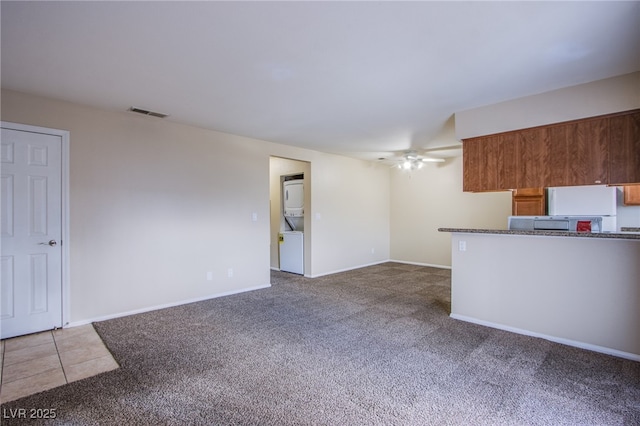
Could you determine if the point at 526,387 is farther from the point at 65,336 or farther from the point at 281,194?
the point at 281,194

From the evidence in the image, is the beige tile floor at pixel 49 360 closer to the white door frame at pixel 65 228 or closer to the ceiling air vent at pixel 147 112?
the white door frame at pixel 65 228

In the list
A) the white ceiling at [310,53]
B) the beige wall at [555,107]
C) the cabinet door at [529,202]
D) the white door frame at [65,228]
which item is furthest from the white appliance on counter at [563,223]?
the white door frame at [65,228]

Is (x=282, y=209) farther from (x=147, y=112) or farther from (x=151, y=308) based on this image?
(x=147, y=112)

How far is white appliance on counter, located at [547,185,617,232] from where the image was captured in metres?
4.62

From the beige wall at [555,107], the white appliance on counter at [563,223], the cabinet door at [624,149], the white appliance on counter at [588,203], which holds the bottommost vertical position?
the white appliance on counter at [563,223]

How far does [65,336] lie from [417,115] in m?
4.41

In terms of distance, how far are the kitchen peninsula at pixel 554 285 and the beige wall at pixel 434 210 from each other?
9.98ft

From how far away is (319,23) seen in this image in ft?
6.53

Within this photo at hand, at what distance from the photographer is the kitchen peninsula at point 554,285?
2688mm

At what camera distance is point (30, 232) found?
3164mm

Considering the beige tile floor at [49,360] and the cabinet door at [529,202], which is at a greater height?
the cabinet door at [529,202]

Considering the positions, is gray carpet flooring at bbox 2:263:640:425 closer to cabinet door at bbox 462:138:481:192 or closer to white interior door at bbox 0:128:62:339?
white interior door at bbox 0:128:62:339

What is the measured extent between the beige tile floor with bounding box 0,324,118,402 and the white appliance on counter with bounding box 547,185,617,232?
19.1 ft

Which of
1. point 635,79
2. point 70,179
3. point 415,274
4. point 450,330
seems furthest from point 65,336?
point 635,79
